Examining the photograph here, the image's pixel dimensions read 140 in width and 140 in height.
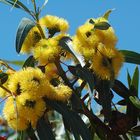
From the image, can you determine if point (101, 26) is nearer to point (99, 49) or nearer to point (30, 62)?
point (99, 49)

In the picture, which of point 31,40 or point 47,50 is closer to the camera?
point 47,50

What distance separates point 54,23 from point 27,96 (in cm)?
33

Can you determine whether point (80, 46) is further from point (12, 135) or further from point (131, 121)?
point (12, 135)

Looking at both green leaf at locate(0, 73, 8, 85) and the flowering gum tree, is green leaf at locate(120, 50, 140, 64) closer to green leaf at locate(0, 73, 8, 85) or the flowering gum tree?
the flowering gum tree

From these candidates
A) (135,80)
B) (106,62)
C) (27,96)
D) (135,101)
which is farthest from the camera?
(135,80)

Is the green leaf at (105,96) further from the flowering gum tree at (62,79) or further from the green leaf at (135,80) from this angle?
the green leaf at (135,80)

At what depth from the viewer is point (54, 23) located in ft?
5.84

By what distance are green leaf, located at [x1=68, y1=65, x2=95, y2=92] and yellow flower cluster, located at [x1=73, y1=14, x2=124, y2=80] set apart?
1.0 inches

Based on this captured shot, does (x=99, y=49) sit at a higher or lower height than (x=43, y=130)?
higher

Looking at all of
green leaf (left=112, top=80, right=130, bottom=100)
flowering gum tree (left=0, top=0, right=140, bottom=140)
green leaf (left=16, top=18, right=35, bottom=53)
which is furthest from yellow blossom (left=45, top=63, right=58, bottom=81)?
green leaf (left=112, top=80, right=130, bottom=100)

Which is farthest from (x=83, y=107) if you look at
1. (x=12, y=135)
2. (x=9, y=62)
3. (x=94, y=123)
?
(x=12, y=135)

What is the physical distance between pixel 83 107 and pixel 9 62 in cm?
32

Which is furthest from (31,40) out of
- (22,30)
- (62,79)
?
(62,79)

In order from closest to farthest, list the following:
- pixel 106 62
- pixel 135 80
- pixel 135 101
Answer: pixel 106 62 → pixel 135 101 → pixel 135 80
